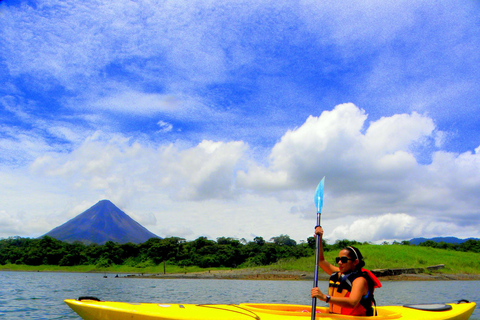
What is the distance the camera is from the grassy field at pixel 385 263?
43.0m

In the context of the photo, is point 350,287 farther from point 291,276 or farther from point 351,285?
point 291,276

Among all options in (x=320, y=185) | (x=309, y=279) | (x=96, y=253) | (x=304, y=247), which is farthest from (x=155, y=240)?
(x=320, y=185)

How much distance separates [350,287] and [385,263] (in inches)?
1661

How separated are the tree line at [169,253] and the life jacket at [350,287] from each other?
1722 inches

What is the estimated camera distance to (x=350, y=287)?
16.9 feet

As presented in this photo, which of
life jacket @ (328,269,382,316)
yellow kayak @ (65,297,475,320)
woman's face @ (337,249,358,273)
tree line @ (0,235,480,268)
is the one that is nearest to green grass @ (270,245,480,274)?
tree line @ (0,235,480,268)

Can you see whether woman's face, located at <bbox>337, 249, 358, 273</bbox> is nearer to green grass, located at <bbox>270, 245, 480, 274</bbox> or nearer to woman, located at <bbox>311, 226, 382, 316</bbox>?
woman, located at <bbox>311, 226, 382, 316</bbox>

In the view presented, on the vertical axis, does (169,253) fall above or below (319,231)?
below

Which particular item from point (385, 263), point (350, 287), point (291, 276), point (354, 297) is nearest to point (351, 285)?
point (350, 287)

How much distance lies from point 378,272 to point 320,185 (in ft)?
112

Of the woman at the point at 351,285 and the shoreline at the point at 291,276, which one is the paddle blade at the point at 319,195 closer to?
the woman at the point at 351,285

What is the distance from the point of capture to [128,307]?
5.71m

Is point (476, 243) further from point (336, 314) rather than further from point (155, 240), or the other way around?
point (336, 314)

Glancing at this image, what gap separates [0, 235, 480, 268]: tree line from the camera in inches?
1964
